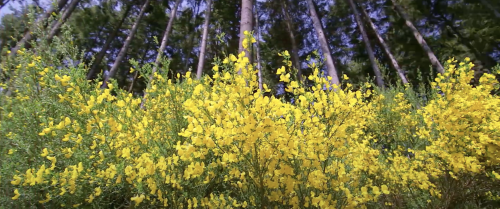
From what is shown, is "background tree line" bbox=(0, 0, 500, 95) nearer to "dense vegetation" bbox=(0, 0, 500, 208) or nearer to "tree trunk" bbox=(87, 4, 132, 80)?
"tree trunk" bbox=(87, 4, 132, 80)

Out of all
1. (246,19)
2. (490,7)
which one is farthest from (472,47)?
(246,19)

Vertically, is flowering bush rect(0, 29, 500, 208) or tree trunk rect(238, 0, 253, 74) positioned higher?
tree trunk rect(238, 0, 253, 74)

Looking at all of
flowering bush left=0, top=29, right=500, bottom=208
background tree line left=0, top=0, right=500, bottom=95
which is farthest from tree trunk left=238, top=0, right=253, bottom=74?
background tree line left=0, top=0, right=500, bottom=95

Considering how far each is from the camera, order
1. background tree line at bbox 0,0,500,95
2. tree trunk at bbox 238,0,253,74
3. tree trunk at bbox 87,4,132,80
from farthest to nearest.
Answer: tree trunk at bbox 87,4,132,80
background tree line at bbox 0,0,500,95
tree trunk at bbox 238,0,253,74

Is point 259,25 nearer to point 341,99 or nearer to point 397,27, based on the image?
point 397,27

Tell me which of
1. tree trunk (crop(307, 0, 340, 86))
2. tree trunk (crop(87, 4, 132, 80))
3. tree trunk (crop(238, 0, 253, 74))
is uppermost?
tree trunk (crop(87, 4, 132, 80))

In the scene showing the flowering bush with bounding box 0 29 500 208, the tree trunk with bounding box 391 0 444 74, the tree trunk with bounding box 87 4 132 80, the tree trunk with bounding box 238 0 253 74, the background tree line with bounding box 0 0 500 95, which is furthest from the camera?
the tree trunk with bounding box 87 4 132 80

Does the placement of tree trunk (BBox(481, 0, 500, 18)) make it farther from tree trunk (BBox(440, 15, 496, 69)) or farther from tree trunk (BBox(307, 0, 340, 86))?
tree trunk (BBox(307, 0, 340, 86))

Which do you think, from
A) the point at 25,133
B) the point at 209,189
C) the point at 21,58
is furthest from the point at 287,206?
the point at 21,58

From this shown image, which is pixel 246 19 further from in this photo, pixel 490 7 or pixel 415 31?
pixel 415 31

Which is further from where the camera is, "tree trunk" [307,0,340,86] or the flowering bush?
"tree trunk" [307,0,340,86]

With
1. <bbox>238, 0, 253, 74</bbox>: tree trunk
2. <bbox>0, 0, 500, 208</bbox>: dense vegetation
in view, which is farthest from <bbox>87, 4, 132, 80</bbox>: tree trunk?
<bbox>238, 0, 253, 74</bbox>: tree trunk

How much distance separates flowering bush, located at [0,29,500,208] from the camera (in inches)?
63.3

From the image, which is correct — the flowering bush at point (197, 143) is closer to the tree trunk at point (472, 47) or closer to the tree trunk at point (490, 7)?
the tree trunk at point (490, 7)
